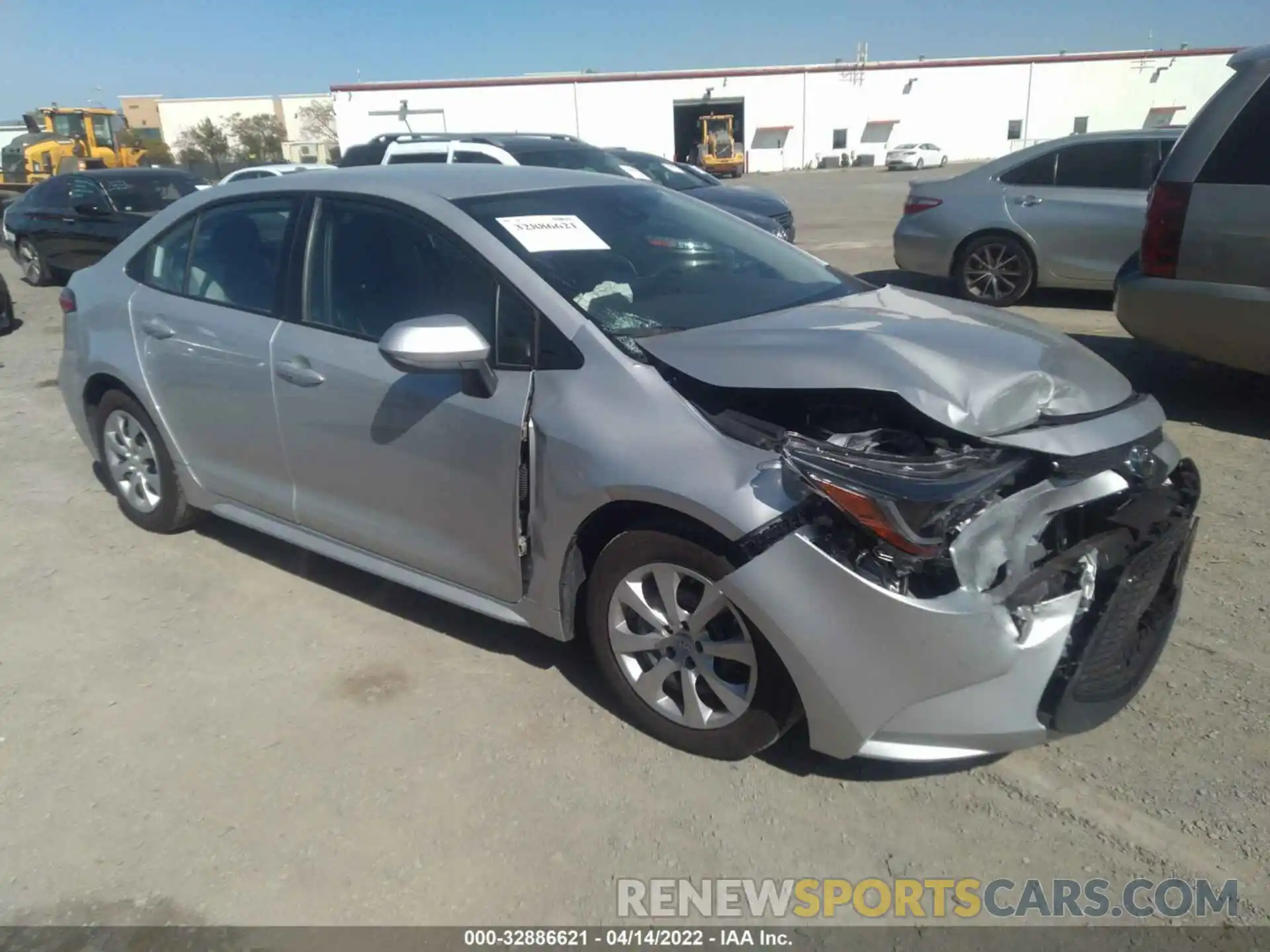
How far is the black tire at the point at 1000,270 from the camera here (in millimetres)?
8992

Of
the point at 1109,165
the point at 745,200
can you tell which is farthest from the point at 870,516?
the point at 745,200

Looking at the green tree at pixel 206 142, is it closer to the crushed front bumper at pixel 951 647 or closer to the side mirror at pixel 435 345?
the side mirror at pixel 435 345

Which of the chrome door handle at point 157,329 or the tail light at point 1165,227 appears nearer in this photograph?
the chrome door handle at point 157,329

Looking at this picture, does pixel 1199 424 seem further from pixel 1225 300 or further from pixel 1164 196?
pixel 1164 196

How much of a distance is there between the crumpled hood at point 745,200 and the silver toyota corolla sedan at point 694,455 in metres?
8.01

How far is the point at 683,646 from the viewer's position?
289 cm

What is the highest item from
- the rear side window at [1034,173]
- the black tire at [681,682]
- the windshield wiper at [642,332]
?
the rear side window at [1034,173]

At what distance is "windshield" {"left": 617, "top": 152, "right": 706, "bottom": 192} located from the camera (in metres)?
13.3

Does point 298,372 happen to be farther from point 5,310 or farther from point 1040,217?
point 5,310

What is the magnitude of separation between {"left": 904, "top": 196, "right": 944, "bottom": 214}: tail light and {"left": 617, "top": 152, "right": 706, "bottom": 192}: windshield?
372 cm

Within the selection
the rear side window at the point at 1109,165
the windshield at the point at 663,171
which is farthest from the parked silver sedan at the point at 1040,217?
the windshield at the point at 663,171

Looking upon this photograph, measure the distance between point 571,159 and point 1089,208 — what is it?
5.97 meters

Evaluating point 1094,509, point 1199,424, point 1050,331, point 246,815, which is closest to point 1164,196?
point 1199,424

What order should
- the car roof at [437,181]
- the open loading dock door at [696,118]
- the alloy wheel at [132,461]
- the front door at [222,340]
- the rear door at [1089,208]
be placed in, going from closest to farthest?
the car roof at [437,181]
the front door at [222,340]
the alloy wheel at [132,461]
the rear door at [1089,208]
the open loading dock door at [696,118]
